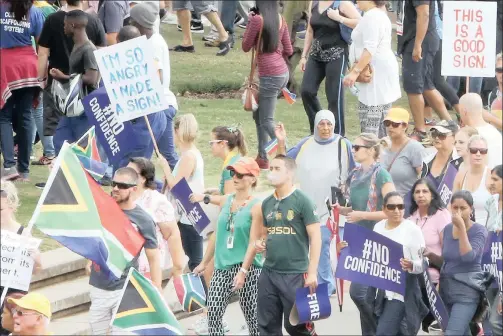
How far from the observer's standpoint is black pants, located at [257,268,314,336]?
12031mm

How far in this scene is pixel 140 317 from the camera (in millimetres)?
11055

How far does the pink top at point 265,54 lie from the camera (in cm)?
1554

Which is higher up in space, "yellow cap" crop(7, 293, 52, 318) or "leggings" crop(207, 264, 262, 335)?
"yellow cap" crop(7, 293, 52, 318)

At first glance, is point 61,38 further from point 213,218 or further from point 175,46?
point 175,46

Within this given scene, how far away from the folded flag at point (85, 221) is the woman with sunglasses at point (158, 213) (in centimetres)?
40

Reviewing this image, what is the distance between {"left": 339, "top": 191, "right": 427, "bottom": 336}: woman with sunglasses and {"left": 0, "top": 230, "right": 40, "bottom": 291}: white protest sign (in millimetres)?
2581

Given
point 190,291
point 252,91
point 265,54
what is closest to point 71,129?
point 252,91

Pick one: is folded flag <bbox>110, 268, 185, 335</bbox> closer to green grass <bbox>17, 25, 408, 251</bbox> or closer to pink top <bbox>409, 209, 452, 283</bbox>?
pink top <bbox>409, 209, 452, 283</bbox>

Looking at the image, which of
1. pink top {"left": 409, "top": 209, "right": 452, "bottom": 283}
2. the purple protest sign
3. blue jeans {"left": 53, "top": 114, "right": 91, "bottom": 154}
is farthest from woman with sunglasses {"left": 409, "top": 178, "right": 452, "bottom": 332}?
blue jeans {"left": 53, "top": 114, "right": 91, "bottom": 154}

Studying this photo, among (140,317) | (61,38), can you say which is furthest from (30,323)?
(61,38)

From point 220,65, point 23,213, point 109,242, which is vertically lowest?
point 220,65

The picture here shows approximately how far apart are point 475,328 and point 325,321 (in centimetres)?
176

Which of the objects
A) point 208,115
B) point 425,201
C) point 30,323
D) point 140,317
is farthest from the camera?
point 208,115

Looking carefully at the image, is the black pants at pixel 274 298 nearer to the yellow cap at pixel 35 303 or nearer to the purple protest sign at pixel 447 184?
the purple protest sign at pixel 447 184
